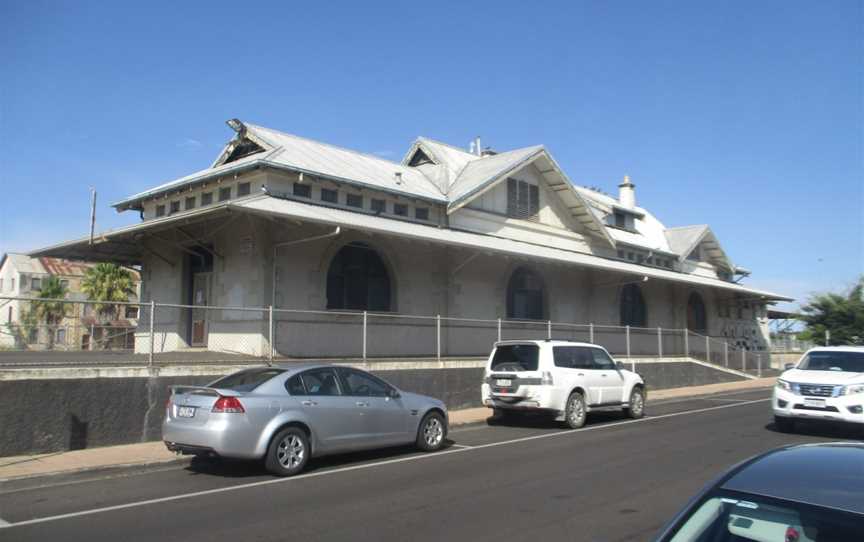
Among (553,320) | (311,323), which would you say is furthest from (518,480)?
(553,320)

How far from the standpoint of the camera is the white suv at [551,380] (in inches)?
558

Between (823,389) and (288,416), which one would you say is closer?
(288,416)

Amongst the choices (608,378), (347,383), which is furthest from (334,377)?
(608,378)

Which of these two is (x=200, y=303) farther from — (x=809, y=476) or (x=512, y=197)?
(x=809, y=476)

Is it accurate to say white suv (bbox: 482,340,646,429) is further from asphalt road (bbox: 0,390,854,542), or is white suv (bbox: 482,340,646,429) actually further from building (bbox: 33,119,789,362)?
building (bbox: 33,119,789,362)

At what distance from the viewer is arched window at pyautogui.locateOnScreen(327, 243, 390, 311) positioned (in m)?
18.4

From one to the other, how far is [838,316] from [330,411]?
3284cm

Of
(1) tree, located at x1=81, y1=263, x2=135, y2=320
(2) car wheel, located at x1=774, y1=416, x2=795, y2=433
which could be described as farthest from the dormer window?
(1) tree, located at x1=81, y1=263, x2=135, y2=320

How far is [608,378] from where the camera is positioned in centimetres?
1552

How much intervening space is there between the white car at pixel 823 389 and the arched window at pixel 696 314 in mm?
20858

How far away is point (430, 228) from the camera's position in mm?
20688

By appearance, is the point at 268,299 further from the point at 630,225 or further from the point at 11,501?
the point at 630,225

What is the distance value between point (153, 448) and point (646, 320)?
24.3m

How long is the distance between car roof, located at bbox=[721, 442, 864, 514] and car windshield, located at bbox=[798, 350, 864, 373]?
11.5 metres
